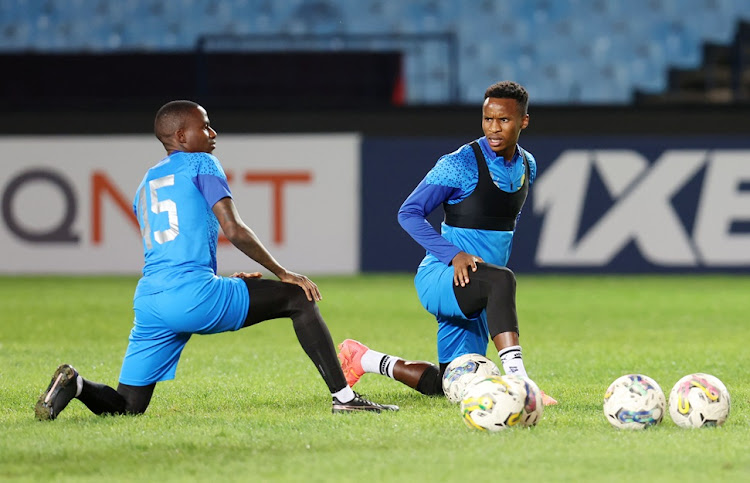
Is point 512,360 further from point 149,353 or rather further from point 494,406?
point 149,353

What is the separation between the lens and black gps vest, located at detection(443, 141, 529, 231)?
256 inches

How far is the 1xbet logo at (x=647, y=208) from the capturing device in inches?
617

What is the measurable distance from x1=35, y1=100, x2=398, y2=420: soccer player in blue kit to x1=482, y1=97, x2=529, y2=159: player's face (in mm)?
1376

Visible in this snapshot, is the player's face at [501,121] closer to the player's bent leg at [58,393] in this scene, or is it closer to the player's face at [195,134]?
the player's face at [195,134]

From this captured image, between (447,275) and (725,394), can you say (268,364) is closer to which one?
(447,275)

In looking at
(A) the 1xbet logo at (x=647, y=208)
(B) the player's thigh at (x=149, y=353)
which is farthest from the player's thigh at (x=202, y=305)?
(A) the 1xbet logo at (x=647, y=208)

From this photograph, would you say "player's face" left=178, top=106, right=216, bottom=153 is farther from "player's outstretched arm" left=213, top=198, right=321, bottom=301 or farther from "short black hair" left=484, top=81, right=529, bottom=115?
"short black hair" left=484, top=81, right=529, bottom=115

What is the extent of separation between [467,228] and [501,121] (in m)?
0.62

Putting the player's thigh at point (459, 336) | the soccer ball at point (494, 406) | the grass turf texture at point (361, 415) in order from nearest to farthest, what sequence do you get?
the grass turf texture at point (361, 415)
the soccer ball at point (494, 406)
the player's thigh at point (459, 336)

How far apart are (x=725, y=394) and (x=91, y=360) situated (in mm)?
4638

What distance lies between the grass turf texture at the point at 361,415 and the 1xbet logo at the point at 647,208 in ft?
9.86

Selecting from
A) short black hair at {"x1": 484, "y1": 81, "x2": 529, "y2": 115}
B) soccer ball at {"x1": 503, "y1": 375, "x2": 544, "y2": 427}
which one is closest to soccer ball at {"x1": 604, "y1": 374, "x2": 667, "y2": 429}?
soccer ball at {"x1": 503, "y1": 375, "x2": 544, "y2": 427}

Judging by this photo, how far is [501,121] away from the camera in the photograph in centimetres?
644

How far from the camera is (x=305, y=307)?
5.79 metres
